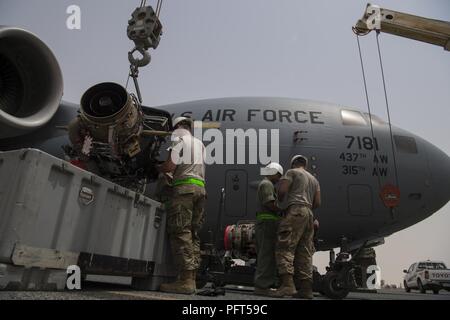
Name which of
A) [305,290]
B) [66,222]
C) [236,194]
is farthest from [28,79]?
[305,290]

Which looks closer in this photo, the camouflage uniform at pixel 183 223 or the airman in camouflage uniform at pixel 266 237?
the camouflage uniform at pixel 183 223

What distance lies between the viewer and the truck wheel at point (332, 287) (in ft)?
18.6

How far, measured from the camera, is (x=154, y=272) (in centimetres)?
422

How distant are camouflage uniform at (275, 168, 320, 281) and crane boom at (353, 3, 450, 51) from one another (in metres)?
6.36

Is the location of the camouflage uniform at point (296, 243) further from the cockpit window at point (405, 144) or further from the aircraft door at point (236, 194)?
the cockpit window at point (405, 144)

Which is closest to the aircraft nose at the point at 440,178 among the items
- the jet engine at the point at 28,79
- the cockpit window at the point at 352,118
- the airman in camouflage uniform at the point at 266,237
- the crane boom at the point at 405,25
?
the cockpit window at the point at 352,118

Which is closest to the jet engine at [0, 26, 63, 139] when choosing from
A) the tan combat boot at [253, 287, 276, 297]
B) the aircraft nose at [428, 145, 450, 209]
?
the tan combat boot at [253, 287, 276, 297]

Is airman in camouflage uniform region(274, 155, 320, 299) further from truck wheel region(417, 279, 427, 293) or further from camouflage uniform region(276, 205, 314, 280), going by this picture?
truck wheel region(417, 279, 427, 293)

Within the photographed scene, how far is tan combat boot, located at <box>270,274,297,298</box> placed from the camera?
451 centimetres

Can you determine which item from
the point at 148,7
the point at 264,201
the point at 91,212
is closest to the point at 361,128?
the point at 264,201

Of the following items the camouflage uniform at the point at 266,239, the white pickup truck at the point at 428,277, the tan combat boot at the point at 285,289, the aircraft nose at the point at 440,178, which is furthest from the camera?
the white pickup truck at the point at 428,277

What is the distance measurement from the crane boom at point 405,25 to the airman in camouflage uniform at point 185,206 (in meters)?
7.40

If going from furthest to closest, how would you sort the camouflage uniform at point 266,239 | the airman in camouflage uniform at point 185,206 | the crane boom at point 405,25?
1. the crane boom at point 405,25
2. the camouflage uniform at point 266,239
3. the airman in camouflage uniform at point 185,206

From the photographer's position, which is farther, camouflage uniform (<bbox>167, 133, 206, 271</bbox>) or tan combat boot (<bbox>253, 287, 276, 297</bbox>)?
tan combat boot (<bbox>253, 287, 276, 297</bbox>)
